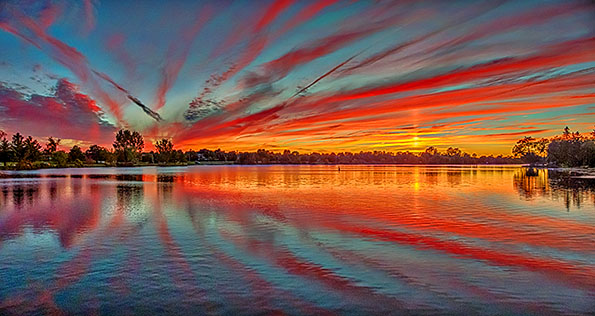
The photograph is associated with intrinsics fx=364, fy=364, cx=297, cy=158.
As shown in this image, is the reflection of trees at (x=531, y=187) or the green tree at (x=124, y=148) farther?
the green tree at (x=124, y=148)

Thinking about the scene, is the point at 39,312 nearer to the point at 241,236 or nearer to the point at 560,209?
the point at 241,236

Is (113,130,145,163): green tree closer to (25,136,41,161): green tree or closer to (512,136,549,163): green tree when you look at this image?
(25,136,41,161): green tree

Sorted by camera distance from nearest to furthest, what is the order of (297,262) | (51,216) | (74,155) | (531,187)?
(297,262), (51,216), (531,187), (74,155)

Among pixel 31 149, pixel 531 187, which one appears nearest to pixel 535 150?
pixel 531 187

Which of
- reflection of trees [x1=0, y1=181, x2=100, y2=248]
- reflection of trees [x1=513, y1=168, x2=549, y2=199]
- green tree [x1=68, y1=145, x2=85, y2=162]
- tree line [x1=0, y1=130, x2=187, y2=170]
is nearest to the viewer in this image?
reflection of trees [x1=0, y1=181, x2=100, y2=248]

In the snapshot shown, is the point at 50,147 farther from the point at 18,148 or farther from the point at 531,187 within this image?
the point at 531,187

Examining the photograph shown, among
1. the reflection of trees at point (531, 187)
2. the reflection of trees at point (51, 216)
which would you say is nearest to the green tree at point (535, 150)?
the reflection of trees at point (531, 187)

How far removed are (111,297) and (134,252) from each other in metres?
5.44

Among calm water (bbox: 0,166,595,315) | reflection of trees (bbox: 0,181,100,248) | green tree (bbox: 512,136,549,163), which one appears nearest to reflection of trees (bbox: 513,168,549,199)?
calm water (bbox: 0,166,595,315)

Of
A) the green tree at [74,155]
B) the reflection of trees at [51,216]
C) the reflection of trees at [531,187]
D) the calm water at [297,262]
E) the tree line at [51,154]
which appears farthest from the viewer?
the green tree at [74,155]

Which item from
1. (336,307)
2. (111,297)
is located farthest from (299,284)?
(111,297)

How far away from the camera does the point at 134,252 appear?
50.2ft

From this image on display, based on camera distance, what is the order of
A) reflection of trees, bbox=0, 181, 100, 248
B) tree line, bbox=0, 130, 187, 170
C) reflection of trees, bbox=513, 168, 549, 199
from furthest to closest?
tree line, bbox=0, 130, 187, 170 < reflection of trees, bbox=513, 168, 549, 199 < reflection of trees, bbox=0, 181, 100, 248

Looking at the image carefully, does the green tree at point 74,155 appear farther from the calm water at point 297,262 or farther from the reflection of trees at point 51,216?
the calm water at point 297,262
